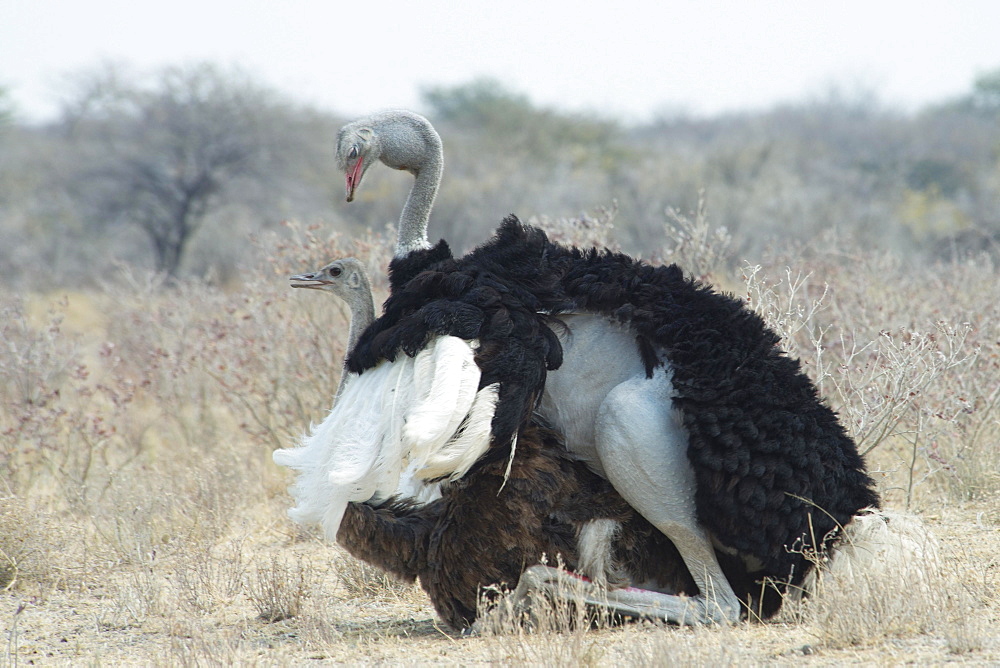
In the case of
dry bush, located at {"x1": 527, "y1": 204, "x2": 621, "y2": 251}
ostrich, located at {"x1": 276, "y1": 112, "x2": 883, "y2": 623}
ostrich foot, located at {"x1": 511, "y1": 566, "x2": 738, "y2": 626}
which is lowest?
ostrich foot, located at {"x1": 511, "y1": 566, "x2": 738, "y2": 626}

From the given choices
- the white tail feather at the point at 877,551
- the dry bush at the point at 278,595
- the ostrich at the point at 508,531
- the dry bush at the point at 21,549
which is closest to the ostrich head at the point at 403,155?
the ostrich at the point at 508,531

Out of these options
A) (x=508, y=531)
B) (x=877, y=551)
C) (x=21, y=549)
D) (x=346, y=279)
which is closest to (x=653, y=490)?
(x=508, y=531)

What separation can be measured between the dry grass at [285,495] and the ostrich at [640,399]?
0.29 m

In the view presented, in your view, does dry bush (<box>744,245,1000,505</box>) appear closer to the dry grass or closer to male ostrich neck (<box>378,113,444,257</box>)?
the dry grass

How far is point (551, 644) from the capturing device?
3.99 m

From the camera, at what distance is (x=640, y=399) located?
4.49 meters

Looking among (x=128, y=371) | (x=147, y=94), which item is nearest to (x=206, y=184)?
(x=147, y=94)

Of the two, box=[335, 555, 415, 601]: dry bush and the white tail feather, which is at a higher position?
the white tail feather

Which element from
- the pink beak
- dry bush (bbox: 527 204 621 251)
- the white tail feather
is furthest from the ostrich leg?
dry bush (bbox: 527 204 621 251)

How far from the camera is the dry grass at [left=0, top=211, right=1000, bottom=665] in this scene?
13.8 feet

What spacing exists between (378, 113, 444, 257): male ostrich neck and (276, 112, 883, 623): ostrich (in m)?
0.27

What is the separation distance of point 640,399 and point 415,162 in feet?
4.84

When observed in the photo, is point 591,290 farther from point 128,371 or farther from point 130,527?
point 128,371

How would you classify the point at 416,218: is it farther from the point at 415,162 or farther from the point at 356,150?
the point at 356,150
